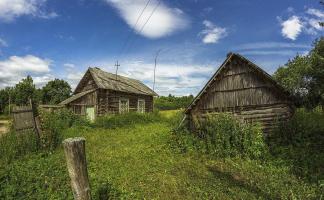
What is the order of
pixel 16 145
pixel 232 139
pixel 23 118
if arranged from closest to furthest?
1. pixel 16 145
2. pixel 23 118
3. pixel 232 139

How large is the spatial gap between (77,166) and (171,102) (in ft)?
181

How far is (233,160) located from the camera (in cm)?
1167

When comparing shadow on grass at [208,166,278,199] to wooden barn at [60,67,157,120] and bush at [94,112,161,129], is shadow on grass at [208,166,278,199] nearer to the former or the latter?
bush at [94,112,161,129]

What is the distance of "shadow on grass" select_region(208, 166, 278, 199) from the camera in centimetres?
786

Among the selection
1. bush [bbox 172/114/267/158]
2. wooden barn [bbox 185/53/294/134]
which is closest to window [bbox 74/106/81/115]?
wooden barn [bbox 185/53/294/134]

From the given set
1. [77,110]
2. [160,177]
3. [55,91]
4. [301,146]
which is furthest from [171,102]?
[160,177]

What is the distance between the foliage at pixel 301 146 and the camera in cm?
1020

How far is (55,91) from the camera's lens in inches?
2410

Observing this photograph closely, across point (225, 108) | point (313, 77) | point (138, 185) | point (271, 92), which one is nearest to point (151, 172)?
point (138, 185)

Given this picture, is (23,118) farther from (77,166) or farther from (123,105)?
(123,105)

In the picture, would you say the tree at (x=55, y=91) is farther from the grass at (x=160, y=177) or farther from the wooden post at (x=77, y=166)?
the wooden post at (x=77, y=166)

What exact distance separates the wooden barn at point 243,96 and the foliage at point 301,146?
3.28ft

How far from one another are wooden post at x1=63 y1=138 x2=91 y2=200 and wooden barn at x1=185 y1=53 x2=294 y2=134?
464 inches

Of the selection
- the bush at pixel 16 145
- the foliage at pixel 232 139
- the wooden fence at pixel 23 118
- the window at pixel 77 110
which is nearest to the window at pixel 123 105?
the window at pixel 77 110
